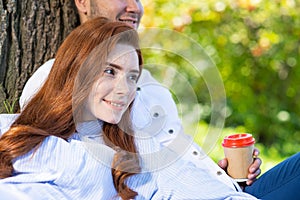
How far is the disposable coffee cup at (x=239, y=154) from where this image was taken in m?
2.73

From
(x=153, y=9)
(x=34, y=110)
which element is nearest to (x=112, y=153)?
(x=34, y=110)

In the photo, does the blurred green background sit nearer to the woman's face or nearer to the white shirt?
the white shirt

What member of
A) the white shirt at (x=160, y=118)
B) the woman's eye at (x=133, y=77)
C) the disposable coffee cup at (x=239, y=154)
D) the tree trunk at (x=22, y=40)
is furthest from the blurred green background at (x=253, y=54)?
the woman's eye at (x=133, y=77)

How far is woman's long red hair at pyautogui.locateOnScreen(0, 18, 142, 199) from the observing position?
250 cm

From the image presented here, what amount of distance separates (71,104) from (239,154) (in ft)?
2.06

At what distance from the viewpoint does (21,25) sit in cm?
315

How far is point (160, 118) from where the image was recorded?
2914 millimetres

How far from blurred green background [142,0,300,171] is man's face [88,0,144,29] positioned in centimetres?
198

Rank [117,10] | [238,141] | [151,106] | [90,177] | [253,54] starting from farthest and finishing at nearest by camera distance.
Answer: [253,54] → [117,10] → [151,106] → [238,141] → [90,177]

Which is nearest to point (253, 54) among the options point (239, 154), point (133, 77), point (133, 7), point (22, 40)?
point (133, 7)

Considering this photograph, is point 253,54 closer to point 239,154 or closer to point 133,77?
point 239,154

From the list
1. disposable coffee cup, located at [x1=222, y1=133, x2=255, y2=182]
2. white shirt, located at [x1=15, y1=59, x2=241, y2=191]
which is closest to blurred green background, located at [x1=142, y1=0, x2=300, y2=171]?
white shirt, located at [x1=15, y1=59, x2=241, y2=191]

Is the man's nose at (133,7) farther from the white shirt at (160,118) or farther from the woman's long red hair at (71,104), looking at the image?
the woman's long red hair at (71,104)

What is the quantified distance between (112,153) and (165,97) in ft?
1.55
